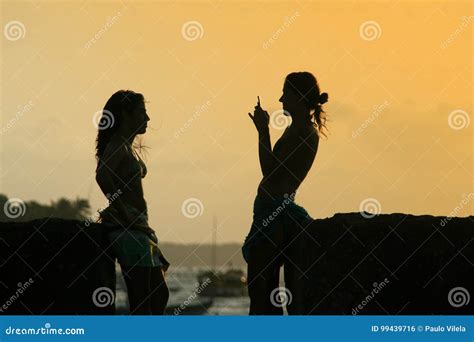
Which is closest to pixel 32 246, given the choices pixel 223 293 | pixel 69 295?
pixel 69 295

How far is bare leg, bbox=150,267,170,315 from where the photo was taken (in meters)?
8.52

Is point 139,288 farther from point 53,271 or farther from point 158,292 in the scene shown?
point 53,271

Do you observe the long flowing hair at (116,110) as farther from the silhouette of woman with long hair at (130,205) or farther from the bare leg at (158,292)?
the bare leg at (158,292)

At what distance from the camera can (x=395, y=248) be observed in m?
8.13

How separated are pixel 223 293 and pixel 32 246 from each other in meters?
122

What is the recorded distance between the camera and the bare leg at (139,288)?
8.42 m

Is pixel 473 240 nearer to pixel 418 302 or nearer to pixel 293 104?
pixel 418 302

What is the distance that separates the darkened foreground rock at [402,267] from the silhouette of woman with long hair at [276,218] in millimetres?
399

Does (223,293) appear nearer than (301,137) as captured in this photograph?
No

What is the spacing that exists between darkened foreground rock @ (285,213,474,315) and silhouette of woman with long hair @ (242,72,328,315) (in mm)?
399

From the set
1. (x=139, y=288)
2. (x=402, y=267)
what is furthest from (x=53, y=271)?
(x=402, y=267)

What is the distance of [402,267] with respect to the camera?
26.7 feet

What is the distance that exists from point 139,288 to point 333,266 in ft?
5.30

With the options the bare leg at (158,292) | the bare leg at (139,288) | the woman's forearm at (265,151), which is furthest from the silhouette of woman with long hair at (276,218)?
the bare leg at (139,288)
